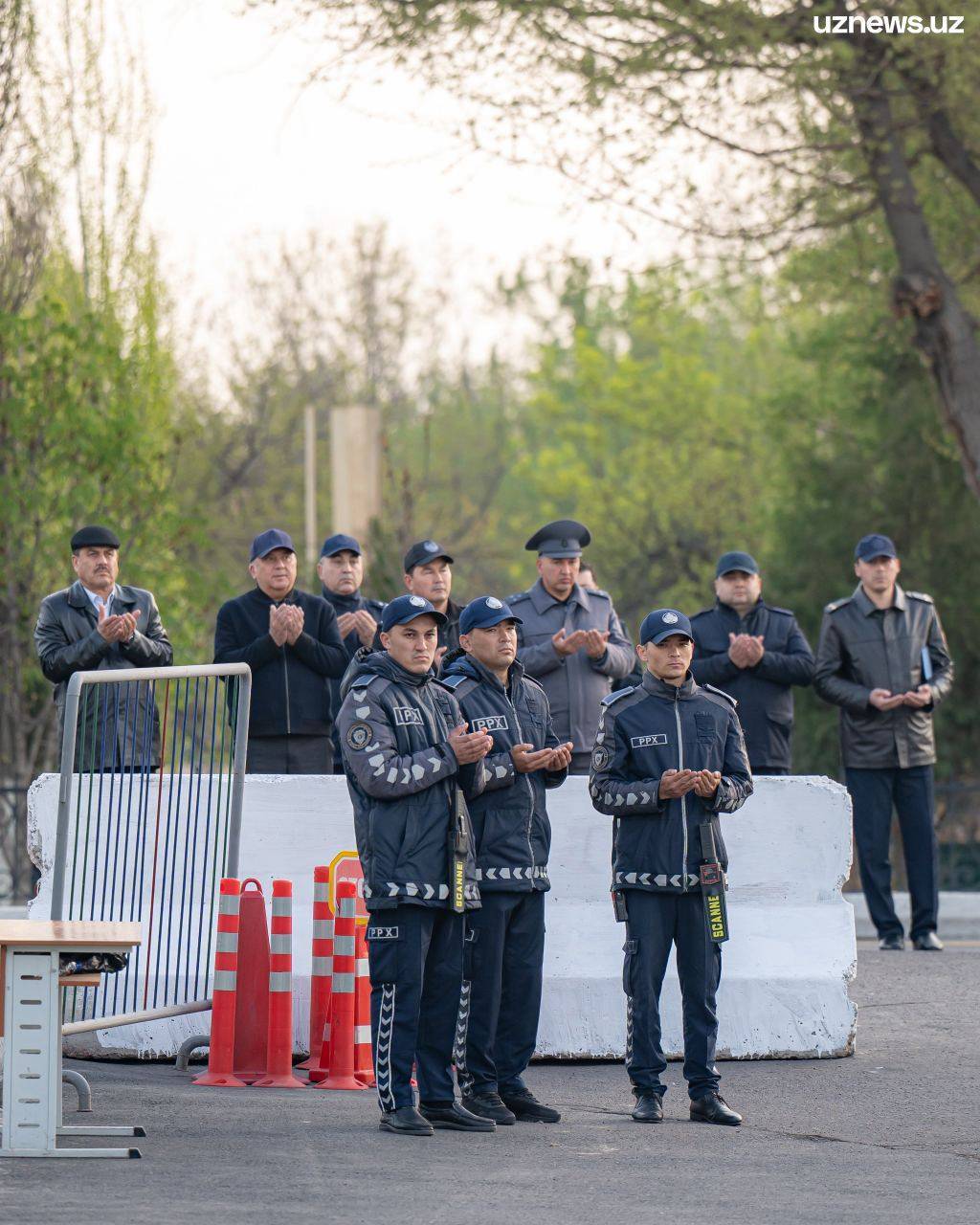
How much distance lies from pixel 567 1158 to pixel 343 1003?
1.85 meters

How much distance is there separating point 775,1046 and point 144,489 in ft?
29.5

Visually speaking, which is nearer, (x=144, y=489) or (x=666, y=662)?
(x=666, y=662)

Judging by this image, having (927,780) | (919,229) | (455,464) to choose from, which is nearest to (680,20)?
(919,229)

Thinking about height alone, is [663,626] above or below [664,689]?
above

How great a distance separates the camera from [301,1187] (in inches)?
254

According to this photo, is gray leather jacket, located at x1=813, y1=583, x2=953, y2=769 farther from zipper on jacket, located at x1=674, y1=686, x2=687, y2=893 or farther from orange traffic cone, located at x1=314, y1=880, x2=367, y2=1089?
orange traffic cone, located at x1=314, y1=880, x2=367, y2=1089

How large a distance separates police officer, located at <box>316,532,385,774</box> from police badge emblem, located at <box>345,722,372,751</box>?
3480mm

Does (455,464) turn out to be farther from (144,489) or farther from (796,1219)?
(796,1219)

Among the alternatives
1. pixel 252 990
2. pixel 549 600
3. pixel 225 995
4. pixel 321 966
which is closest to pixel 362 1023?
pixel 321 966

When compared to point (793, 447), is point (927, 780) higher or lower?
lower

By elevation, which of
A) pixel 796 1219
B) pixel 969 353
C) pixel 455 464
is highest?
pixel 455 464

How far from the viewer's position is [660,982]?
7867 mm

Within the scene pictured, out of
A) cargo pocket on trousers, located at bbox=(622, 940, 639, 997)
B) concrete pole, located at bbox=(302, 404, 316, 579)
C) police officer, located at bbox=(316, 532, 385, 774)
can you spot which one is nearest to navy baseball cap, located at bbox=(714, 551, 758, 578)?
police officer, located at bbox=(316, 532, 385, 774)

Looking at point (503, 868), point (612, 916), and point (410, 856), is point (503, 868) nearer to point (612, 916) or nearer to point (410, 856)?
point (410, 856)
